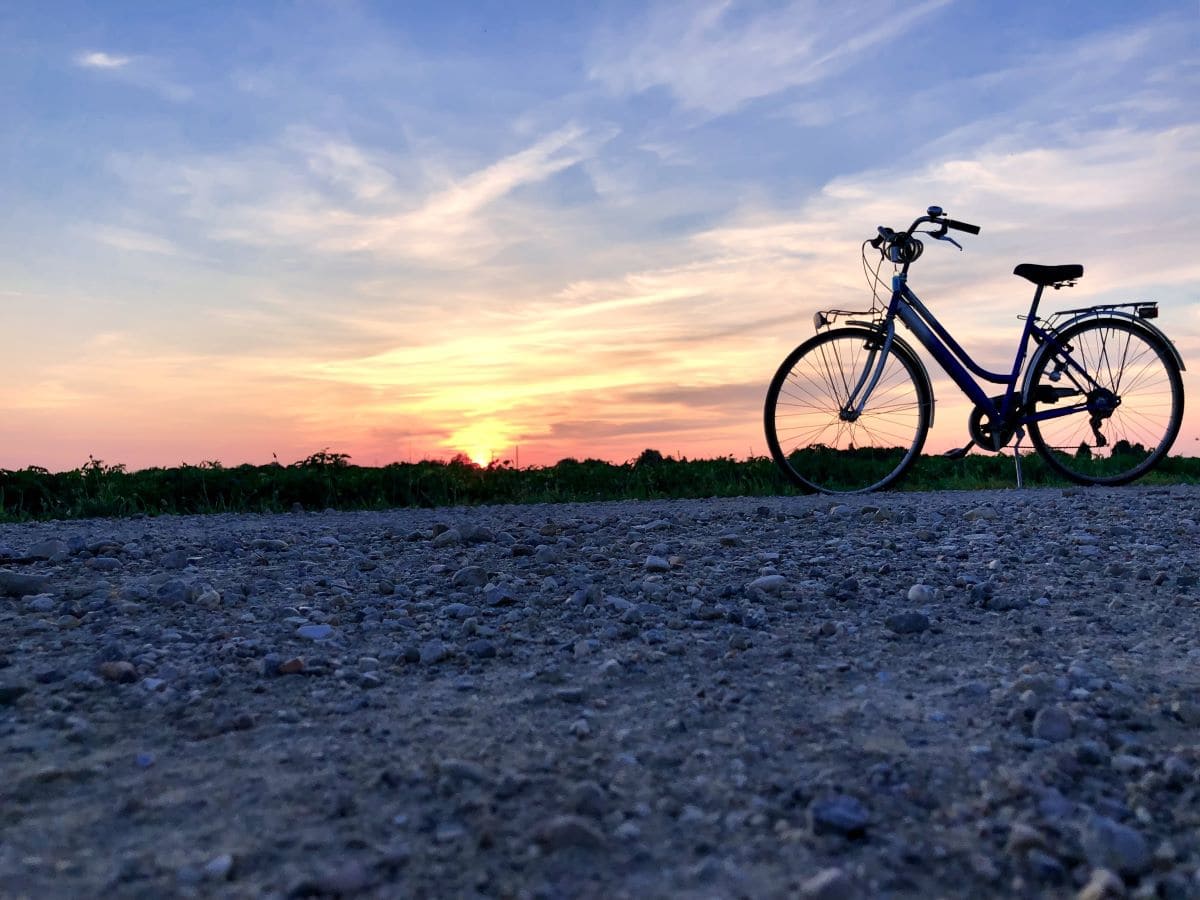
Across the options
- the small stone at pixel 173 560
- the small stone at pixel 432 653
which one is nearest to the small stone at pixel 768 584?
the small stone at pixel 432 653

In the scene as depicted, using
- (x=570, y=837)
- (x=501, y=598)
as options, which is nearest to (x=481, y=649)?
(x=501, y=598)

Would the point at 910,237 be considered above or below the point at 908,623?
above

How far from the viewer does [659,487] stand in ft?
33.5

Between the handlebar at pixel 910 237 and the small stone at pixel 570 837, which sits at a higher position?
the handlebar at pixel 910 237

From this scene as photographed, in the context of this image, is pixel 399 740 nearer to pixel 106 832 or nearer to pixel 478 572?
pixel 106 832

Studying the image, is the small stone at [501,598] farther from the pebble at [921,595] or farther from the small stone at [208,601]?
the pebble at [921,595]

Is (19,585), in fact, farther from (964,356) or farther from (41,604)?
(964,356)

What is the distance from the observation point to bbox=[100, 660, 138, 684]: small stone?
3.51 meters

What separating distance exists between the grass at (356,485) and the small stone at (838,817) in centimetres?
695

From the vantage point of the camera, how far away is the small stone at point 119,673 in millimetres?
3514

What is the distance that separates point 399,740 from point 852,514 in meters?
4.42

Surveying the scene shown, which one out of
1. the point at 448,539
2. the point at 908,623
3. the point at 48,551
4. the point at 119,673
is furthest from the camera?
the point at 448,539

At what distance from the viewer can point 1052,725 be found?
115 inches

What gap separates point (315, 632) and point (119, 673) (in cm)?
74
